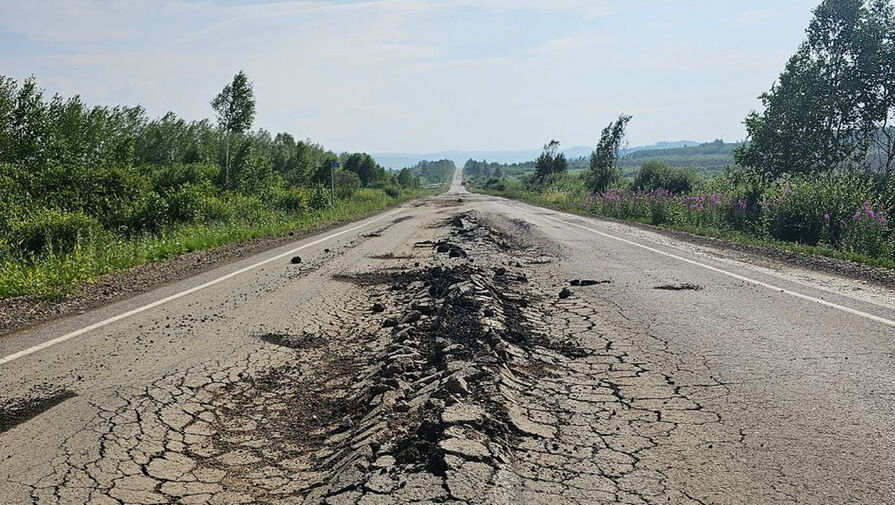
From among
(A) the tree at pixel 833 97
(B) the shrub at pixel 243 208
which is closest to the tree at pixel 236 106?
(B) the shrub at pixel 243 208

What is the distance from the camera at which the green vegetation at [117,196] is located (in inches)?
574

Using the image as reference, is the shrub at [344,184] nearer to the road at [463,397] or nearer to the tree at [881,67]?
the tree at [881,67]

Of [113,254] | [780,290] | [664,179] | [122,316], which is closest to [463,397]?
[122,316]

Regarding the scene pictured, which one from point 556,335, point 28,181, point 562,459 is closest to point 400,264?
point 556,335

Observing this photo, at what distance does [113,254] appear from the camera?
14.2 metres

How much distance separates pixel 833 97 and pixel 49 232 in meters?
28.5

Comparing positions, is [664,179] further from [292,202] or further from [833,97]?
[292,202]

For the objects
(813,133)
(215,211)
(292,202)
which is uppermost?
(813,133)

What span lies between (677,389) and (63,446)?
4.19 metres

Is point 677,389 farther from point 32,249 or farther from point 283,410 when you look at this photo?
point 32,249

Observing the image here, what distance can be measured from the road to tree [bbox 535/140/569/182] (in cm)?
6618

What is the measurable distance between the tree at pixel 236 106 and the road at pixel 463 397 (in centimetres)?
3866

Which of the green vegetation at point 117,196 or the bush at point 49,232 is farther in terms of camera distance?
the bush at point 49,232

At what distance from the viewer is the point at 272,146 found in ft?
274
